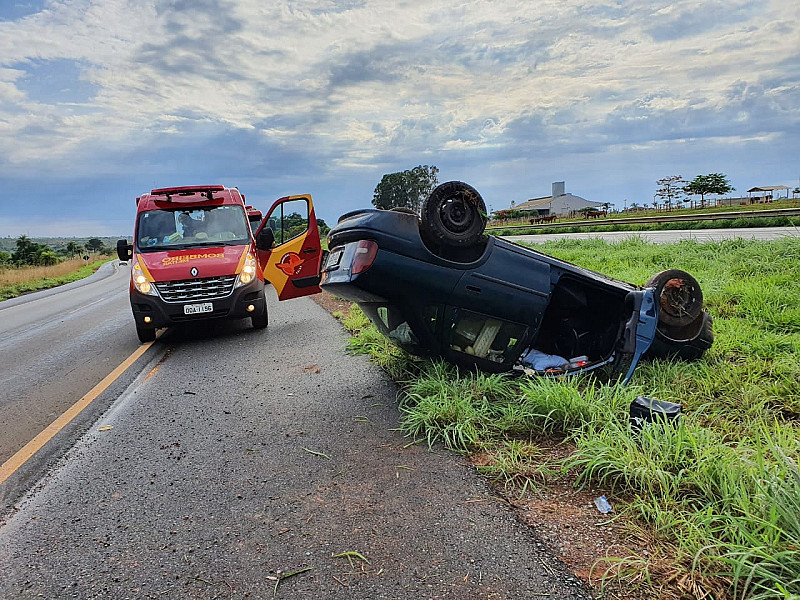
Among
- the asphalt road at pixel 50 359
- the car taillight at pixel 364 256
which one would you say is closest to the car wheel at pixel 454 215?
the car taillight at pixel 364 256

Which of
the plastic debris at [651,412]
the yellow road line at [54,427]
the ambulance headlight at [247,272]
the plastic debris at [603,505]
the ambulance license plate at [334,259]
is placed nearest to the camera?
the plastic debris at [603,505]

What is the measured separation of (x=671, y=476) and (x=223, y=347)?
19.6 feet

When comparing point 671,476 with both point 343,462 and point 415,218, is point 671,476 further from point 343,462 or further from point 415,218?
point 415,218

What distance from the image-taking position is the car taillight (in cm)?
398

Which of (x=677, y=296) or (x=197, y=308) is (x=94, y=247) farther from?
(x=677, y=296)

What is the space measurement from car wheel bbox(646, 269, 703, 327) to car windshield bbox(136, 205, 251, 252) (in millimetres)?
6036

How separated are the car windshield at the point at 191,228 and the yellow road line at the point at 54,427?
2.22m

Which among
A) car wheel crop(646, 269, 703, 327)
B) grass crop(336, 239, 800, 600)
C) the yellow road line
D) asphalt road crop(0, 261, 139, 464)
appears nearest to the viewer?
grass crop(336, 239, 800, 600)

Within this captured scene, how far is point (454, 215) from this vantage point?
4016mm

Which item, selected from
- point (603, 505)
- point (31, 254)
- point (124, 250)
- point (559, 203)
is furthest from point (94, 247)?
point (603, 505)

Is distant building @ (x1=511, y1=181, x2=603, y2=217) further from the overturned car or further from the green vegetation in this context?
the overturned car

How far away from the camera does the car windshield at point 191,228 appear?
8094 millimetres

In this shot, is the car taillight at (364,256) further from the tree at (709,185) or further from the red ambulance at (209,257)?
the tree at (709,185)

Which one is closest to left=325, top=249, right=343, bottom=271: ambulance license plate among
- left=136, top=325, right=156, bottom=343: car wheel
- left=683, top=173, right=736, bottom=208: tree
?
left=136, top=325, right=156, bottom=343: car wheel
